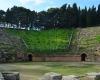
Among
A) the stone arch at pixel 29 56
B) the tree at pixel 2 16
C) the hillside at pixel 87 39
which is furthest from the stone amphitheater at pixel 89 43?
the tree at pixel 2 16

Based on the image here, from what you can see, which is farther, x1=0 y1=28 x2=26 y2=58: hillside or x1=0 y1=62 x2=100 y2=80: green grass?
x1=0 y1=28 x2=26 y2=58: hillside

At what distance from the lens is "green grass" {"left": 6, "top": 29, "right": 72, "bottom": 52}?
44.1m

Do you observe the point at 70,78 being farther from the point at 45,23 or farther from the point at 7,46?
the point at 45,23

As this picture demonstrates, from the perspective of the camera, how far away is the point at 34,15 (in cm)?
7150

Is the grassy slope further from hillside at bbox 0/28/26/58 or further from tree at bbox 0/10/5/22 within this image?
tree at bbox 0/10/5/22

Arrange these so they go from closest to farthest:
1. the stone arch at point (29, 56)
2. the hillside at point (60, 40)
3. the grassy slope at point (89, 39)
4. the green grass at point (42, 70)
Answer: the green grass at point (42, 70) → the stone arch at point (29, 56) → the grassy slope at point (89, 39) → the hillside at point (60, 40)

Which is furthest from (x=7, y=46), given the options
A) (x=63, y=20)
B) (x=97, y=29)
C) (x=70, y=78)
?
(x=70, y=78)

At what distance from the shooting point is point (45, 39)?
5022cm

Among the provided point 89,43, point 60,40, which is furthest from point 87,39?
point 60,40

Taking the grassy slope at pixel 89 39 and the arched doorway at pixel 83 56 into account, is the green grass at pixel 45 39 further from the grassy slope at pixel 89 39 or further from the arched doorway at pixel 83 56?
the arched doorway at pixel 83 56

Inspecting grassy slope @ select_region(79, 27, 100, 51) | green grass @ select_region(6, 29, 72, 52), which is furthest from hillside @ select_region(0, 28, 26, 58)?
grassy slope @ select_region(79, 27, 100, 51)

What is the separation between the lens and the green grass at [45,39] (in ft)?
145

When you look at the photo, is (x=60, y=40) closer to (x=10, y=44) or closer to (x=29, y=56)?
(x=29, y=56)

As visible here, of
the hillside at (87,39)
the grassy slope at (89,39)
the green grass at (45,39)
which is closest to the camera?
the hillside at (87,39)
